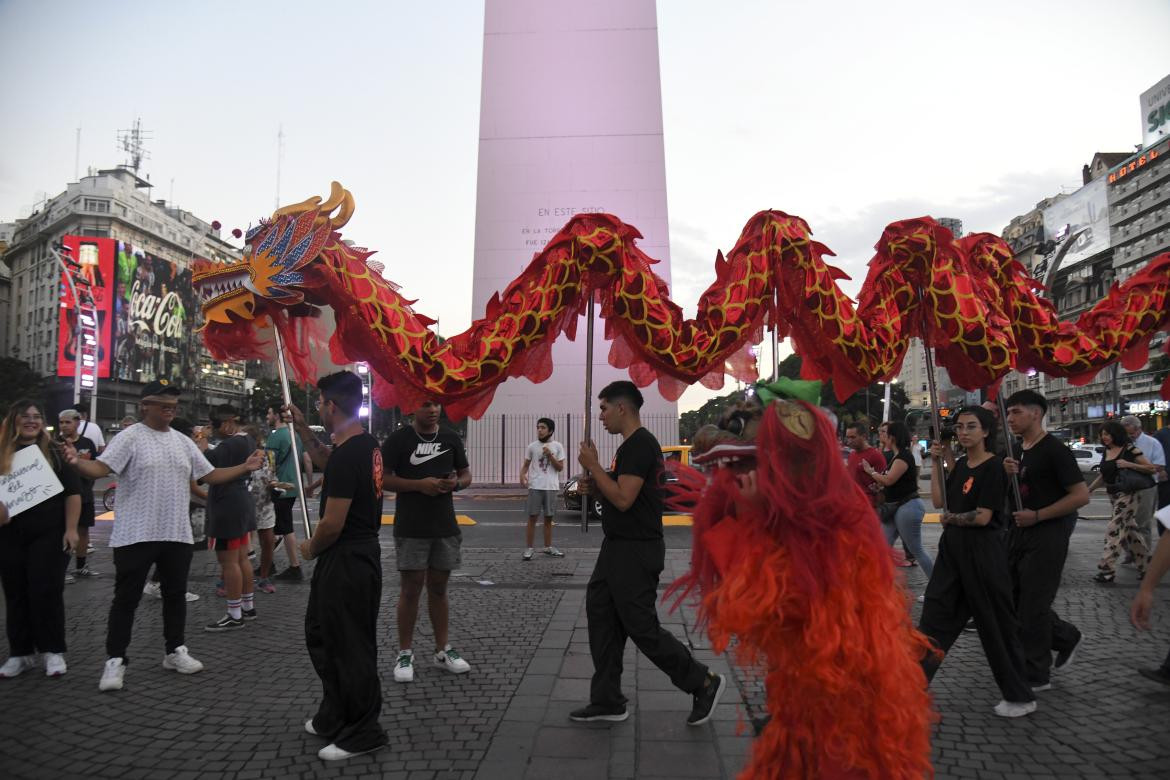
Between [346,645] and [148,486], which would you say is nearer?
[346,645]

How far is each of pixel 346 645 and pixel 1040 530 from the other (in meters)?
4.16

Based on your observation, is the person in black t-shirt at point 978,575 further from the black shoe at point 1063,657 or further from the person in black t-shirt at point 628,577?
the person in black t-shirt at point 628,577

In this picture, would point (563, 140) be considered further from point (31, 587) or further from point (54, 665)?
point (54, 665)

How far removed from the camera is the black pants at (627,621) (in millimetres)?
3854

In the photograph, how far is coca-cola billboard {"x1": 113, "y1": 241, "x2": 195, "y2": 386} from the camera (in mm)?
50531

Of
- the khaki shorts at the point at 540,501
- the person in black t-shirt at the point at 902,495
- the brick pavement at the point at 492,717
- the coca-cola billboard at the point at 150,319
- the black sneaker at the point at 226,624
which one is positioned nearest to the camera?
the brick pavement at the point at 492,717

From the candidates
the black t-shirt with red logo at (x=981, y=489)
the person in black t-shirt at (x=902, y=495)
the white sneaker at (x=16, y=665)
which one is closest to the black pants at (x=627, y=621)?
the black t-shirt with red logo at (x=981, y=489)

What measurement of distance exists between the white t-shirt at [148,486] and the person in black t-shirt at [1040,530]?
5.39m

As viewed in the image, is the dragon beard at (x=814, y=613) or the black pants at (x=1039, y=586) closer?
the dragon beard at (x=814, y=613)

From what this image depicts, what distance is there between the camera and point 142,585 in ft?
15.5

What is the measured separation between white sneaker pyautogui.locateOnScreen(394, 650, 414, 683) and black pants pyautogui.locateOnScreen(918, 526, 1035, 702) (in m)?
3.04

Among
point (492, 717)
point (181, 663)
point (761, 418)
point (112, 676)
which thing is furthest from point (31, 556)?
point (761, 418)

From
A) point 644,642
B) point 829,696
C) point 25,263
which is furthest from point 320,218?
point 25,263

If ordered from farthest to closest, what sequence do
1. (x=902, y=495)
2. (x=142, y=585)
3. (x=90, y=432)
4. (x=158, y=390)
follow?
(x=90, y=432)
(x=902, y=495)
(x=158, y=390)
(x=142, y=585)
